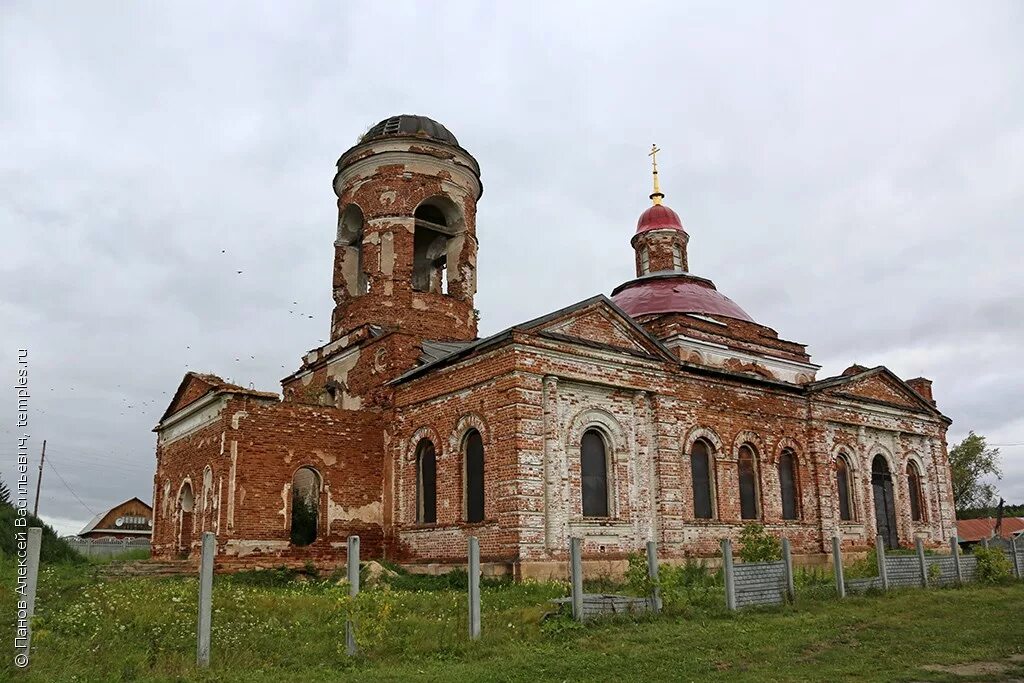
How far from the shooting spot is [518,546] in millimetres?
16062

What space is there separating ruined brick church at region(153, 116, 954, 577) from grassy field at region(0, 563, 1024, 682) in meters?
4.45

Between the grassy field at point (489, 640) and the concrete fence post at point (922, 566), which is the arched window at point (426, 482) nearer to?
the grassy field at point (489, 640)

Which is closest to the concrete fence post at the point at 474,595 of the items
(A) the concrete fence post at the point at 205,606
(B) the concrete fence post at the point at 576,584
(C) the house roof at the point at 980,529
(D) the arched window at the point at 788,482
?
(B) the concrete fence post at the point at 576,584

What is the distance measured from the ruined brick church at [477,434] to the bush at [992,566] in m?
4.97

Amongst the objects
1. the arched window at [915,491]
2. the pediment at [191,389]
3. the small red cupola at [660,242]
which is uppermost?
the small red cupola at [660,242]

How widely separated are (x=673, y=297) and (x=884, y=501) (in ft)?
27.9

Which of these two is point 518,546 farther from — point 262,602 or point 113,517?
point 113,517

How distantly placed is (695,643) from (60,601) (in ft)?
28.0

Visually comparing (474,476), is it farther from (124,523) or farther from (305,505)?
(124,523)

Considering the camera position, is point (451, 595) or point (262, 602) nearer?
point (262, 602)

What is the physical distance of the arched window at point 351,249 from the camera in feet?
75.3

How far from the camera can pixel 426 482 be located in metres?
19.2

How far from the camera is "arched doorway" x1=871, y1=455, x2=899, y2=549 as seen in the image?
81.1 feet

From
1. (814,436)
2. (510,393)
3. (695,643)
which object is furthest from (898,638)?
(814,436)
